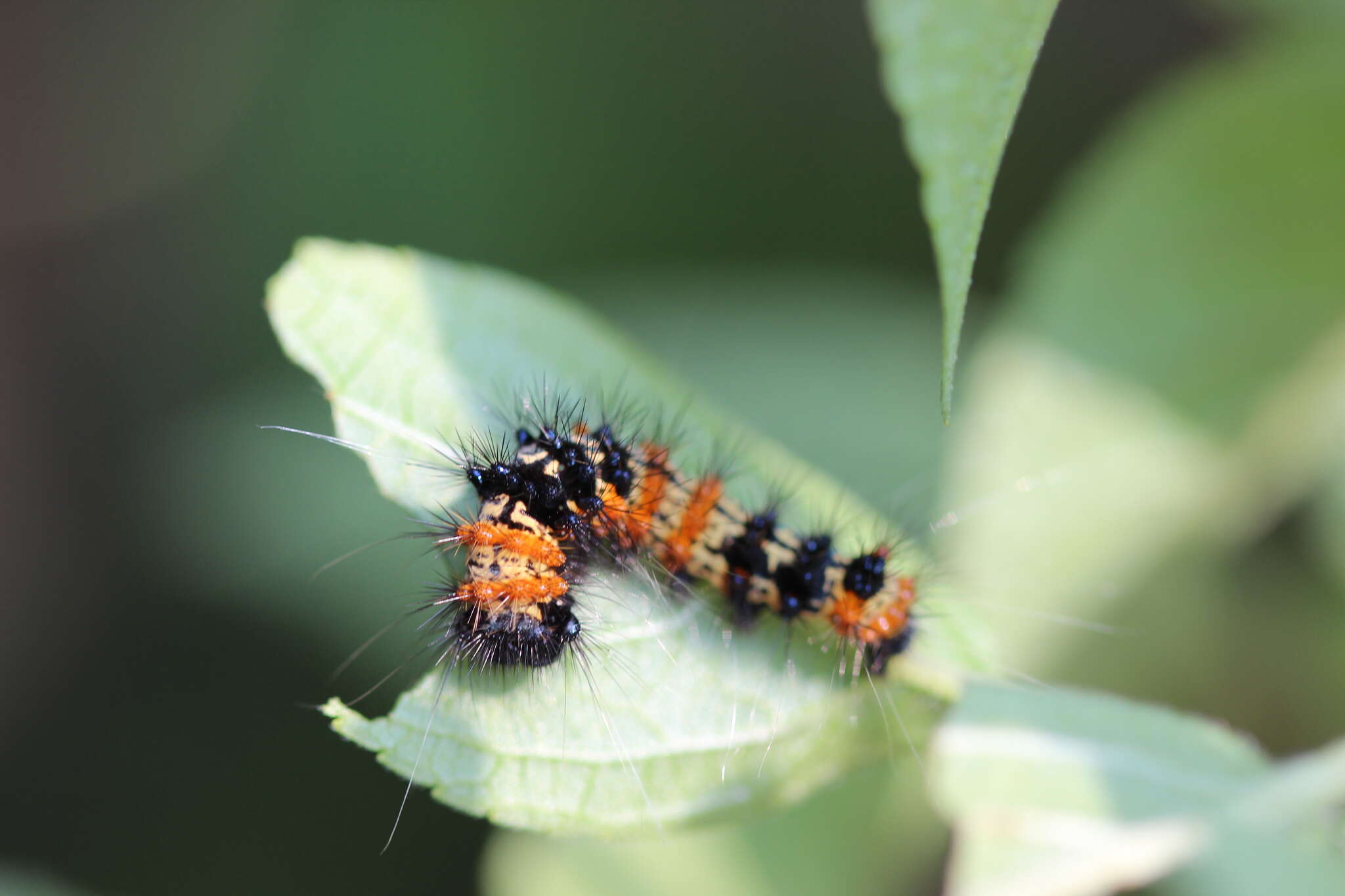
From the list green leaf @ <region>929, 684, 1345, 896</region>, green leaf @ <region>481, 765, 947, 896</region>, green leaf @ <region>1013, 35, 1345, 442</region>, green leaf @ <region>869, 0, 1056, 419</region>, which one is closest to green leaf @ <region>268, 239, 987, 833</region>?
green leaf @ <region>929, 684, 1345, 896</region>

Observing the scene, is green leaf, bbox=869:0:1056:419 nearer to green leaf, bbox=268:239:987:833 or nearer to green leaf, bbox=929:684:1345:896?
green leaf, bbox=929:684:1345:896

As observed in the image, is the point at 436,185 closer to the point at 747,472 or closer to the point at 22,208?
the point at 22,208

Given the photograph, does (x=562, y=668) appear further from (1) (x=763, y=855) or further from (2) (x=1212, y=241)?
(2) (x=1212, y=241)

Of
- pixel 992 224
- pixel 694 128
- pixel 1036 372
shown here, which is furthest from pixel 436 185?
pixel 1036 372

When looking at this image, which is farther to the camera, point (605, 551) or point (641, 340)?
point (641, 340)

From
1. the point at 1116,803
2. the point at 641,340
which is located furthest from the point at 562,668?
the point at 641,340

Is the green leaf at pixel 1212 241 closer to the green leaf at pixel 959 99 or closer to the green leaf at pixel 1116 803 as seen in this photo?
the green leaf at pixel 1116 803

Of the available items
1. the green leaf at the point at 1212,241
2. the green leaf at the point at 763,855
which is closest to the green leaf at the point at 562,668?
the green leaf at the point at 763,855
